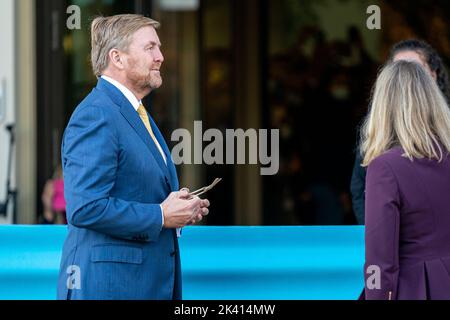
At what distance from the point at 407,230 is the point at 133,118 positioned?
0.86 metres

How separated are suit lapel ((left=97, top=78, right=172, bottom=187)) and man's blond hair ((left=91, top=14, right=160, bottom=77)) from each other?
9 centimetres

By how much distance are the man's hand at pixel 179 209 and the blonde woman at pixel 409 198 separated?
51 centimetres

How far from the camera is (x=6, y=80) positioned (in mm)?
5941

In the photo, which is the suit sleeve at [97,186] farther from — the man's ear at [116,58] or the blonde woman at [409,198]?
the blonde woman at [409,198]

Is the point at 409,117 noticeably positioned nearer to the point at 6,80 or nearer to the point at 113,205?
the point at 113,205

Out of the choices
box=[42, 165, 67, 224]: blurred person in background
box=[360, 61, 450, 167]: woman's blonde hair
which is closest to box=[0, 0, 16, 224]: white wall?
box=[42, 165, 67, 224]: blurred person in background

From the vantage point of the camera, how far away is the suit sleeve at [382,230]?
8.01 ft

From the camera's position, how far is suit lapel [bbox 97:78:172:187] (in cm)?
269

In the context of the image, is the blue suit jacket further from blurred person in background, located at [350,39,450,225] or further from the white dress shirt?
blurred person in background, located at [350,39,450,225]

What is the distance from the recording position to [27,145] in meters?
6.02

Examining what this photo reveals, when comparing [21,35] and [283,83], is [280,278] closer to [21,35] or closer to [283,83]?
[21,35]

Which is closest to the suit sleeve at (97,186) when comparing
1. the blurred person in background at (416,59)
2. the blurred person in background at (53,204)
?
the blurred person in background at (416,59)

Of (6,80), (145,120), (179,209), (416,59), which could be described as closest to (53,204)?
(6,80)

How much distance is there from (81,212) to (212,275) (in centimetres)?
108
